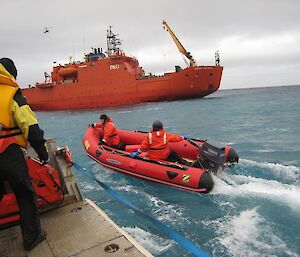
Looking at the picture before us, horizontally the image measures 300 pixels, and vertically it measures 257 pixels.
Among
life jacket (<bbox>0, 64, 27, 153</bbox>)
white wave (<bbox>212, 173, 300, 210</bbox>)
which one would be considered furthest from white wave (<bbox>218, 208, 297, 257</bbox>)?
life jacket (<bbox>0, 64, 27, 153</bbox>)

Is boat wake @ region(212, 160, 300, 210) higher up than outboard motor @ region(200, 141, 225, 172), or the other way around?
outboard motor @ region(200, 141, 225, 172)

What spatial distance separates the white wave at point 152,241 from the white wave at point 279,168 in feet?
11.6

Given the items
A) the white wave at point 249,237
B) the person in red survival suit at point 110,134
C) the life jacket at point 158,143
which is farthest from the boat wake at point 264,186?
the person in red survival suit at point 110,134

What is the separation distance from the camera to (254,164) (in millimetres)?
7281

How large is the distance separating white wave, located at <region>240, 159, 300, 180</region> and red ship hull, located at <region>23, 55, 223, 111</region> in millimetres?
20133

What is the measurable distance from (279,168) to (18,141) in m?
6.09

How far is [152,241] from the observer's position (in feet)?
13.5

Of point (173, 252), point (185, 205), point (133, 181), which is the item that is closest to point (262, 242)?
point (173, 252)

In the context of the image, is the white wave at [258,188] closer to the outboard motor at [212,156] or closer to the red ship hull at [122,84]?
the outboard motor at [212,156]

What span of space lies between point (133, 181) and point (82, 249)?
4383mm

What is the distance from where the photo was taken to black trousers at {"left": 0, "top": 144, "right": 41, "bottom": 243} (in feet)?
7.94

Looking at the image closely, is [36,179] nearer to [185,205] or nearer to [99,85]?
[185,205]

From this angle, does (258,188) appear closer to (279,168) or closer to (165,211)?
(279,168)

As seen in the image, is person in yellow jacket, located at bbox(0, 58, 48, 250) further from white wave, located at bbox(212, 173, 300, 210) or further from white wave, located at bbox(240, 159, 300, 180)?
white wave, located at bbox(240, 159, 300, 180)
